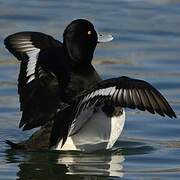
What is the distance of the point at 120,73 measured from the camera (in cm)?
1326

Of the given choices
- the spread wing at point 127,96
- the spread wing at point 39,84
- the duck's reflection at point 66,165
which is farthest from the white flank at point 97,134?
the spread wing at point 127,96

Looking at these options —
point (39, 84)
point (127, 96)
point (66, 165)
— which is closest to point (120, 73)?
point (39, 84)

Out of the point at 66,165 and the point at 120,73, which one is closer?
the point at 66,165

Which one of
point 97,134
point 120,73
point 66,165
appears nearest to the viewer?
point 66,165

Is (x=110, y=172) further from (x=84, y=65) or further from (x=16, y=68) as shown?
(x=16, y=68)

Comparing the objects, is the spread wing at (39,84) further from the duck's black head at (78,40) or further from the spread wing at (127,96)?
the spread wing at (127,96)

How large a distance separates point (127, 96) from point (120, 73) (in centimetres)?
449

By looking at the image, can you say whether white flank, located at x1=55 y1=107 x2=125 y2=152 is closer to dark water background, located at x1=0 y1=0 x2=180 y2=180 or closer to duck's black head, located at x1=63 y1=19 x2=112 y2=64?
dark water background, located at x1=0 y1=0 x2=180 y2=180

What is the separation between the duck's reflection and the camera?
8970 millimetres

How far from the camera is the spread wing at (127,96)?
8.62 meters

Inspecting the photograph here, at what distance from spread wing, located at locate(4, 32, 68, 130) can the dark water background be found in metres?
0.36

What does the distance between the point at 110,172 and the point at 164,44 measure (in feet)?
20.0

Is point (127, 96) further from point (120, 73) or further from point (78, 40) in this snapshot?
point (120, 73)

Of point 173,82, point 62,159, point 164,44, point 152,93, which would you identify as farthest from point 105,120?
point 164,44
